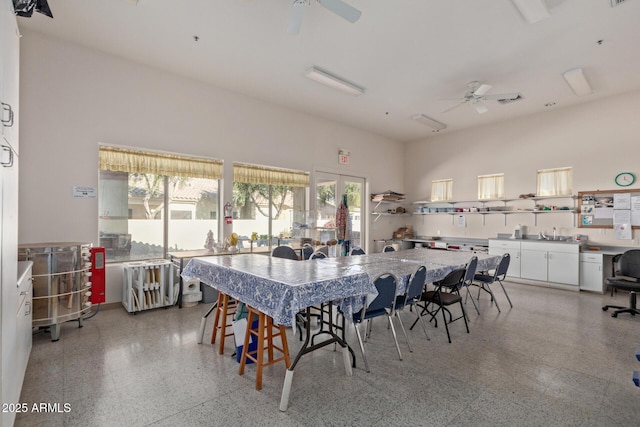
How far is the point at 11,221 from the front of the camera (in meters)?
2.04

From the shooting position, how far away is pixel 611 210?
579cm

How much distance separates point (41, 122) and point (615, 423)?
20.5 feet

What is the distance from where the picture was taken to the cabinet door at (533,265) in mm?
6104

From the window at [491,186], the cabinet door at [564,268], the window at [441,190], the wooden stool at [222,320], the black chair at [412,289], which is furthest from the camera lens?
the window at [441,190]

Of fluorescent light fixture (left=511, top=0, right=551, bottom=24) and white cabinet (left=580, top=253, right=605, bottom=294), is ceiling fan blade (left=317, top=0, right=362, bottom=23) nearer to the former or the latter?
fluorescent light fixture (left=511, top=0, right=551, bottom=24)

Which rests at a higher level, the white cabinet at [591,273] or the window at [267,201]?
the window at [267,201]

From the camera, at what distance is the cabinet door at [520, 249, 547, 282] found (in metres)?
6.10

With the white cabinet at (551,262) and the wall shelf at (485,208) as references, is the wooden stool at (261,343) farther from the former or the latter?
the wall shelf at (485,208)

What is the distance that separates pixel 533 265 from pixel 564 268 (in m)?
0.49

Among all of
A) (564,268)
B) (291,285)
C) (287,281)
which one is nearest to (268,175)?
(287,281)

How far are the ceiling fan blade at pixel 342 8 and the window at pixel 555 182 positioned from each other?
5.82 m

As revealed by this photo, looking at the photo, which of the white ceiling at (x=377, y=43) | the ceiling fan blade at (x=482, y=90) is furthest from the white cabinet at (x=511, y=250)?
the ceiling fan blade at (x=482, y=90)

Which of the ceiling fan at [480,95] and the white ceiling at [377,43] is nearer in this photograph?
the white ceiling at [377,43]

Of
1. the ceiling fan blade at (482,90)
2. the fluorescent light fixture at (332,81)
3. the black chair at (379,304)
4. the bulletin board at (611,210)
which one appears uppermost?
the fluorescent light fixture at (332,81)
